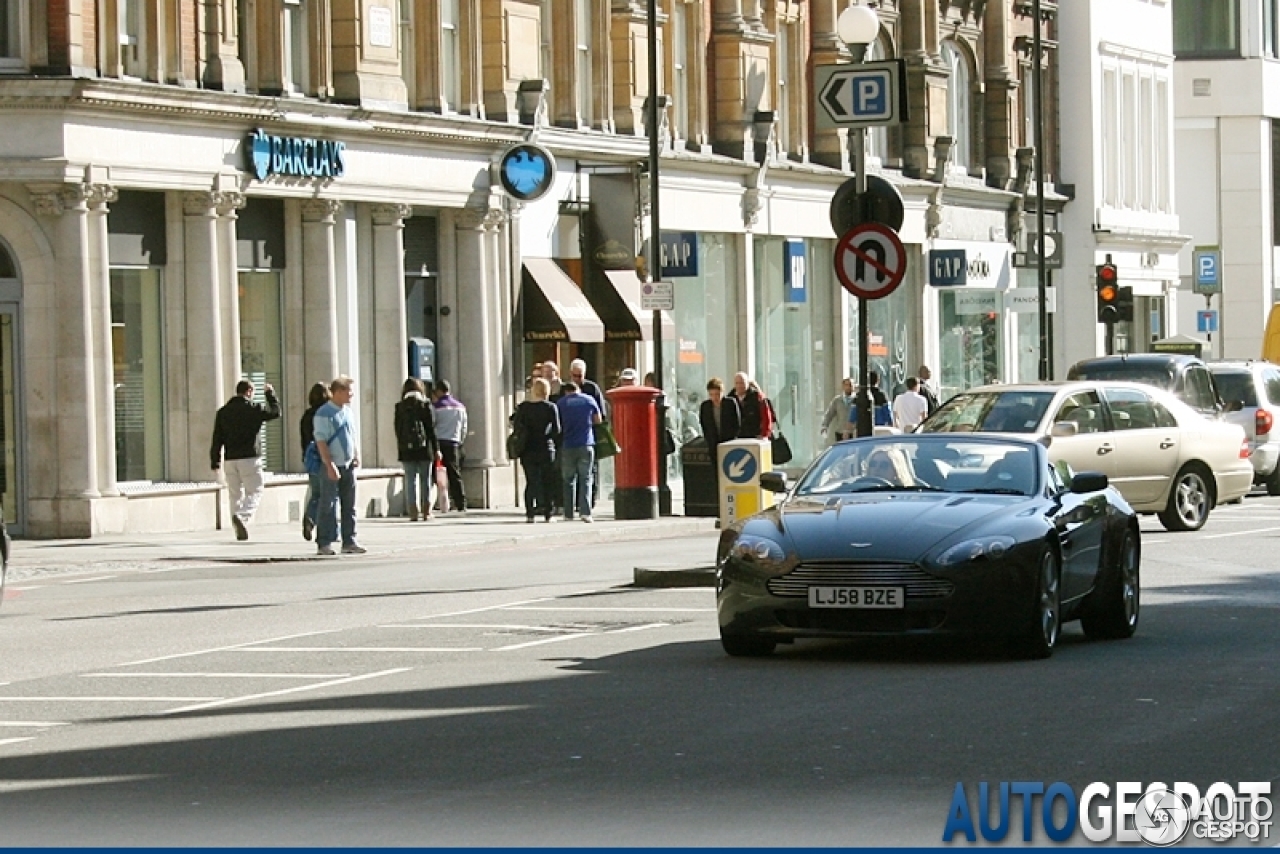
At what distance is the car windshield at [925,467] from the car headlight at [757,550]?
3.40ft

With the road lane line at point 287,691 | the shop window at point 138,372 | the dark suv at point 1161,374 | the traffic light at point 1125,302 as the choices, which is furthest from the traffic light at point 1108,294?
the road lane line at point 287,691

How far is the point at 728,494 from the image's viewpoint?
85.8ft

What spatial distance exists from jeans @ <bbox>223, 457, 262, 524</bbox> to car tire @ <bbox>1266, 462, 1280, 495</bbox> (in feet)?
49.9

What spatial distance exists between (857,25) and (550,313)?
16.1 meters

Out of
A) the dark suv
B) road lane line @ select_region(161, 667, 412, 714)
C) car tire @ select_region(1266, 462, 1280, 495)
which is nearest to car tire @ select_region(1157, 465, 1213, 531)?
the dark suv

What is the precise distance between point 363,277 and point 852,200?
15765 mm

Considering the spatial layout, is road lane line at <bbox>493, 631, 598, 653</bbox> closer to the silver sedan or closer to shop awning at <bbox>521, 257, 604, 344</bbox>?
the silver sedan

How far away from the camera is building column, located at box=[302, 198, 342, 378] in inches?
1422

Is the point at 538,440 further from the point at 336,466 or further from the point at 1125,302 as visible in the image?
the point at 1125,302

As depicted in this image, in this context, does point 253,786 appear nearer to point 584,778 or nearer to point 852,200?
point 584,778

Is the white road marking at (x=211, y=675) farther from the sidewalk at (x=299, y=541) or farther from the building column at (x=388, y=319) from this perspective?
the building column at (x=388, y=319)

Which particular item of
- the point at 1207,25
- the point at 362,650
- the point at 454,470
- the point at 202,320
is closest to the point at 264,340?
the point at 202,320

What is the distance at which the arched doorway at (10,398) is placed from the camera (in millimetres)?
31812

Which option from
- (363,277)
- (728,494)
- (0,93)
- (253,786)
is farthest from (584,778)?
(363,277)
